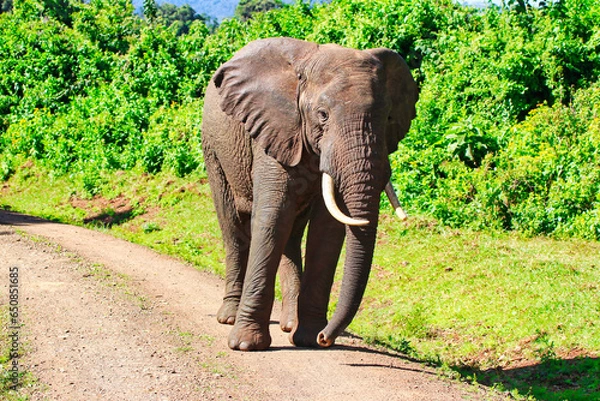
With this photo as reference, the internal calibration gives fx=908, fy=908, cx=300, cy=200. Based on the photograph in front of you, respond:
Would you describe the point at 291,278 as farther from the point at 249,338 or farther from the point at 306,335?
the point at 249,338

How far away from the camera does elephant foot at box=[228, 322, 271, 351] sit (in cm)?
722

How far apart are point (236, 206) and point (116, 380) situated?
246 cm

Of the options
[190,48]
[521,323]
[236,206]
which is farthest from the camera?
[190,48]

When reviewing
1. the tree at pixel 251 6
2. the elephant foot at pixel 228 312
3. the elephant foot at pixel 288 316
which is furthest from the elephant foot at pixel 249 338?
the tree at pixel 251 6

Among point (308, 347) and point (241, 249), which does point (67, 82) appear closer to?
point (241, 249)

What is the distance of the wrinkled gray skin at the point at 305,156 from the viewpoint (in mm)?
6371

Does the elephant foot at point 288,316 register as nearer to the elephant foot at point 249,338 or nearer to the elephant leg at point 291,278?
the elephant leg at point 291,278

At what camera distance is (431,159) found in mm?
13195

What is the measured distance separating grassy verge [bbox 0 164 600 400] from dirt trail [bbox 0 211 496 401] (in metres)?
0.94

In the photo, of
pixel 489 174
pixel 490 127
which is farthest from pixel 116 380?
pixel 490 127

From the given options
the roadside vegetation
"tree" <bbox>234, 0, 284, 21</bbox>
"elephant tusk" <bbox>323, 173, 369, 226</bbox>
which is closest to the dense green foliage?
the roadside vegetation

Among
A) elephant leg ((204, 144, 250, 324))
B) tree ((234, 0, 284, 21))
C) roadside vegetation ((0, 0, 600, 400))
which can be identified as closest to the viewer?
elephant leg ((204, 144, 250, 324))

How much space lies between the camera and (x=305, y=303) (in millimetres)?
7582

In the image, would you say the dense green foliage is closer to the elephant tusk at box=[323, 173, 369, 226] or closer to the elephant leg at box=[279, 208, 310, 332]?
the elephant leg at box=[279, 208, 310, 332]
